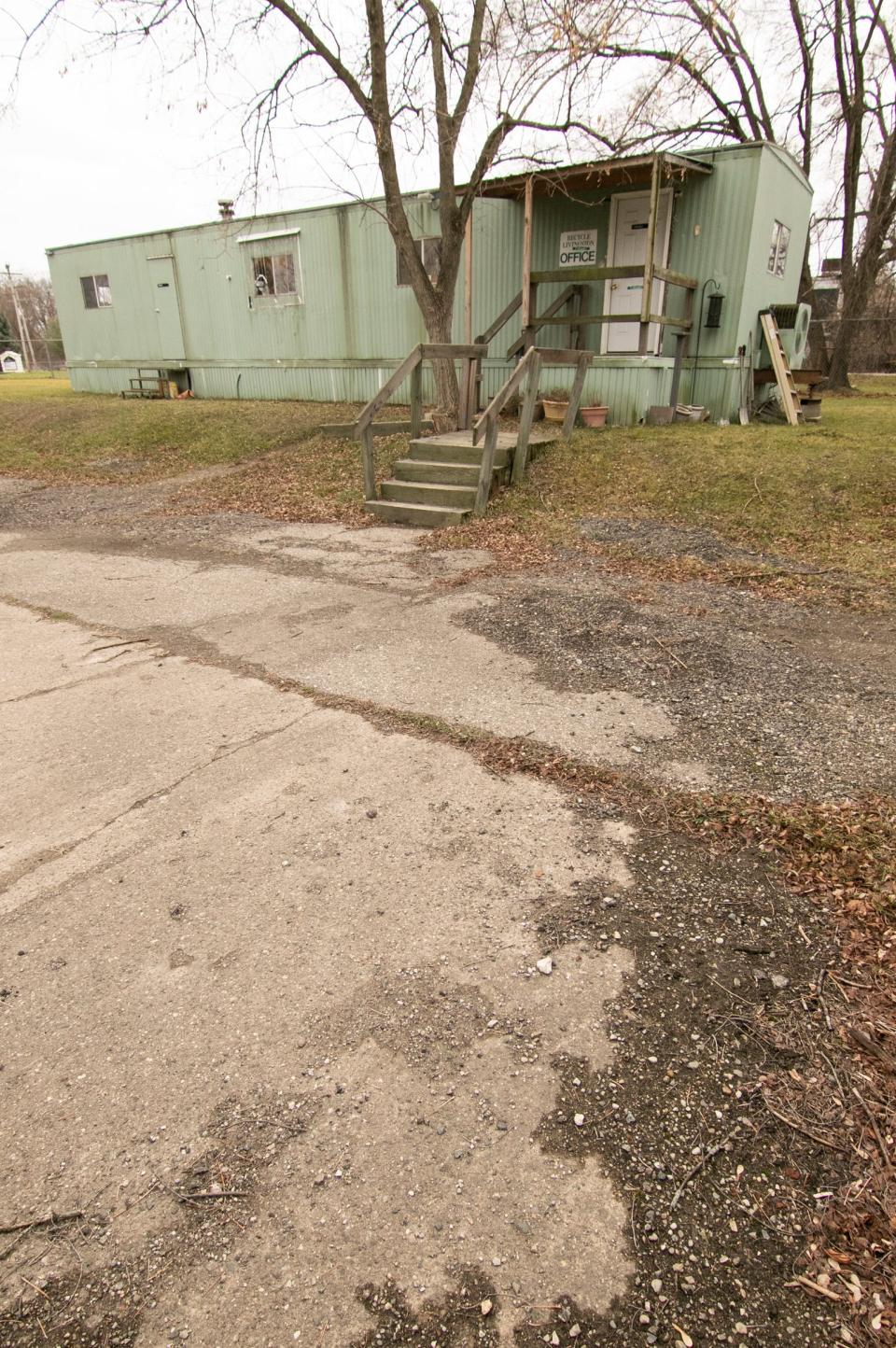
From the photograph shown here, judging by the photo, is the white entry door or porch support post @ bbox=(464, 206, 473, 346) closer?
the white entry door

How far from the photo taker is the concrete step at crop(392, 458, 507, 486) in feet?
28.1

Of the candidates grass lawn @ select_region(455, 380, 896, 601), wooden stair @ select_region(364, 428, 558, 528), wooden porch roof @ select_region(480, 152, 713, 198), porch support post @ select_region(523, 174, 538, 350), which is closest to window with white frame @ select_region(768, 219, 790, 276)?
wooden porch roof @ select_region(480, 152, 713, 198)

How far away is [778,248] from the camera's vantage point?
13.4m

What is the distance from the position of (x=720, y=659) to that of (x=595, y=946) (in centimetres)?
266

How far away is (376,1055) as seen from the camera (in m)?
2.03

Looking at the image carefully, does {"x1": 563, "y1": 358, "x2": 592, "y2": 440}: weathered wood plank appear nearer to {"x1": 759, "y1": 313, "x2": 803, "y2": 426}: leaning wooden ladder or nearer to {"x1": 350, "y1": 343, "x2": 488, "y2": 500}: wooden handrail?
{"x1": 350, "y1": 343, "x2": 488, "y2": 500}: wooden handrail

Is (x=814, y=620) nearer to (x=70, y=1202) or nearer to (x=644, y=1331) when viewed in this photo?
(x=644, y=1331)

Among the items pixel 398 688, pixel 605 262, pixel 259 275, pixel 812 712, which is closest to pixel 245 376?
pixel 259 275

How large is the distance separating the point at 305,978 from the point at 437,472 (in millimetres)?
7260

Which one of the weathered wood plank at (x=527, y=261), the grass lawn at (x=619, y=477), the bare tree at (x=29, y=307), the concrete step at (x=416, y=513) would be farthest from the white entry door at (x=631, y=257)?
the bare tree at (x=29, y=307)

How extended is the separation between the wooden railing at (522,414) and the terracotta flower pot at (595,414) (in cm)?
70

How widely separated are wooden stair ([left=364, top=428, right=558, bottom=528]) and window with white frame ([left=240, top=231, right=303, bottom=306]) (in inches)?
380

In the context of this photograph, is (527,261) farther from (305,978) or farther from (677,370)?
(305,978)

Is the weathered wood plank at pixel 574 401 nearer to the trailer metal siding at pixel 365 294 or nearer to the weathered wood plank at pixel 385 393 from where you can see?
the trailer metal siding at pixel 365 294
